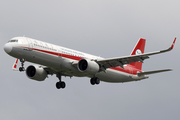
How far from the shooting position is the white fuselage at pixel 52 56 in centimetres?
3900

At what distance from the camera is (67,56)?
1684 inches

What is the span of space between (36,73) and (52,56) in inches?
227

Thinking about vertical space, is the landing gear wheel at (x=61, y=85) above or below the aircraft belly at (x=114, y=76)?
below

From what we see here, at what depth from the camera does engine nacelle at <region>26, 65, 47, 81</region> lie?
45.9 m

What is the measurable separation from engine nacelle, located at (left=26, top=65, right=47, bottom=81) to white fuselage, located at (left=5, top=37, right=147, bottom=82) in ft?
7.33

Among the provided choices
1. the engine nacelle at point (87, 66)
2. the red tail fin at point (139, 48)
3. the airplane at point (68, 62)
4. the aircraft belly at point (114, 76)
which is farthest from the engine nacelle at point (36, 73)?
the red tail fin at point (139, 48)

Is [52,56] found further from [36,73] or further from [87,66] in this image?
[36,73]

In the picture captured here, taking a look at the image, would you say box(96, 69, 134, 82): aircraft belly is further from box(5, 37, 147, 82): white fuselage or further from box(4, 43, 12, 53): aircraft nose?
box(4, 43, 12, 53): aircraft nose

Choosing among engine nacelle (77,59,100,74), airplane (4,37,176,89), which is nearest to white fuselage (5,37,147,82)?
airplane (4,37,176,89)

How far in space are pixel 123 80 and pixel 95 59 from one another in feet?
24.7

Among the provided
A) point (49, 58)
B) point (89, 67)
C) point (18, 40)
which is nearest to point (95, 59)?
point (89, 67)

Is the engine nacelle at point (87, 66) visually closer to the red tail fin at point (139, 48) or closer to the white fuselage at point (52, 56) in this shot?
the white fuselage at point (52, 56)

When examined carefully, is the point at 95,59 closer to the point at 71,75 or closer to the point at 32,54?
the point at 71,75

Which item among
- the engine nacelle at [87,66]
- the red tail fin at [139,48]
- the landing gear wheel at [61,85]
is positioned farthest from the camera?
the red tail fin at [139,48]
